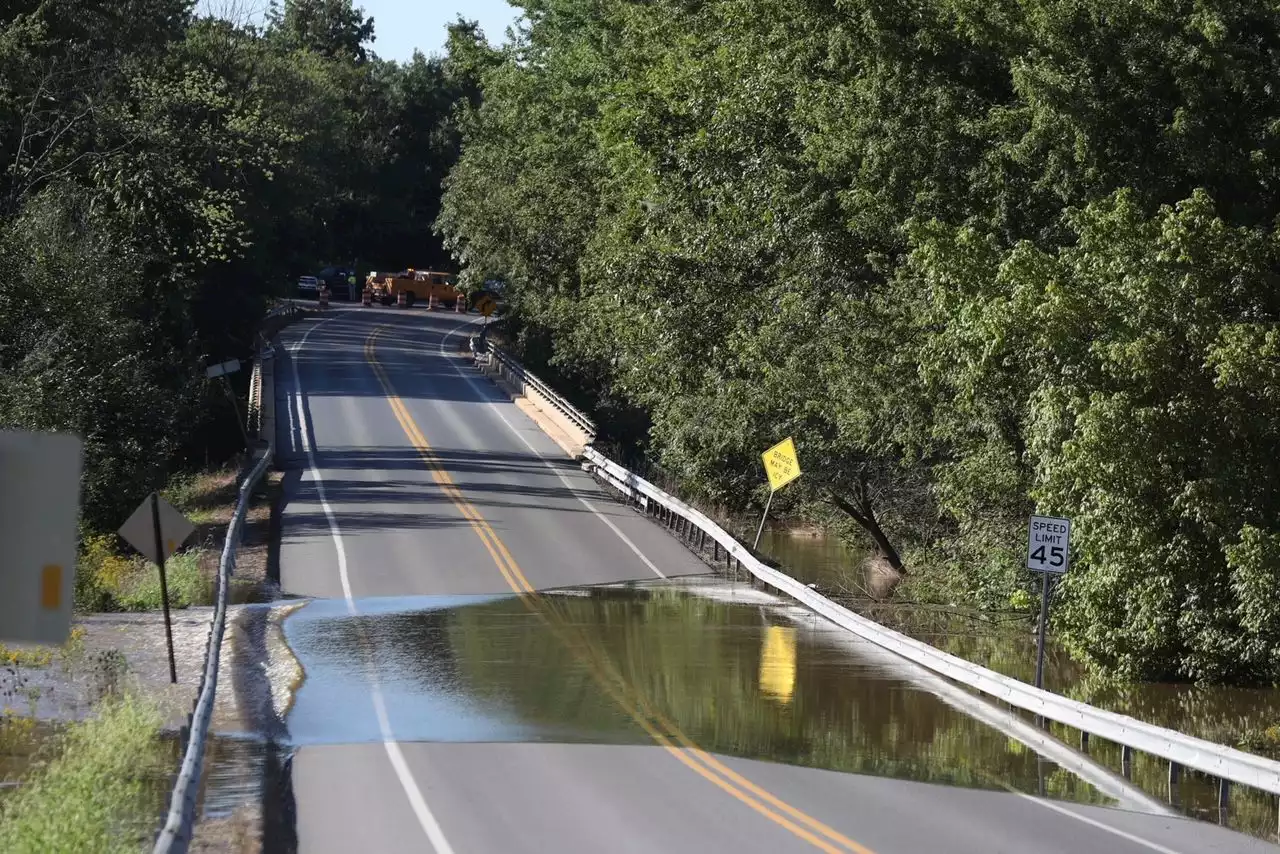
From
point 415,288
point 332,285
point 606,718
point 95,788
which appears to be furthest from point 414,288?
point 95,788

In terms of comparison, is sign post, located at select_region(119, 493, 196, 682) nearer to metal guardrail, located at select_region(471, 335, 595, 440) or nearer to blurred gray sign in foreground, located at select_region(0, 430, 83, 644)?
blurred gray sign in foreground, located at select_region(0, 430, 83, 644)

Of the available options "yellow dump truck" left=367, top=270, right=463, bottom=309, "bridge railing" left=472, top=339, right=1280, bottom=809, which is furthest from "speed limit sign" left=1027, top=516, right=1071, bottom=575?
"yellow dump truck" left=367, top=270, right=463, bottom=309

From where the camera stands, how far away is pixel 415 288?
97.9 meters

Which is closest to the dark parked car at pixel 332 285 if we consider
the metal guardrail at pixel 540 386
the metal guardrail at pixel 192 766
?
the metal guardrail at pixel 540 386

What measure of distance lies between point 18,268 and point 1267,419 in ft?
88.9

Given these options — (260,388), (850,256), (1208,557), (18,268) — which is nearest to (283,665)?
(1208,557)

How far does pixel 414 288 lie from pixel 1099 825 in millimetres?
86598

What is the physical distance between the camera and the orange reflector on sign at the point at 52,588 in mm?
6062

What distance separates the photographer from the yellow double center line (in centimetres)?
1352

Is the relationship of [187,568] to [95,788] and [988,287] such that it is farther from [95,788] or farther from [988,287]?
[95,788]

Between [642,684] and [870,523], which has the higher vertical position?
[870,523]

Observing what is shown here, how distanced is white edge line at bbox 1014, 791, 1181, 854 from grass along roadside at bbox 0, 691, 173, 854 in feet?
24.7

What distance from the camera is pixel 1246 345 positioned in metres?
20.3

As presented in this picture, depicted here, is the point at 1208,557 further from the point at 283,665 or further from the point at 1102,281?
the point at 283,665
